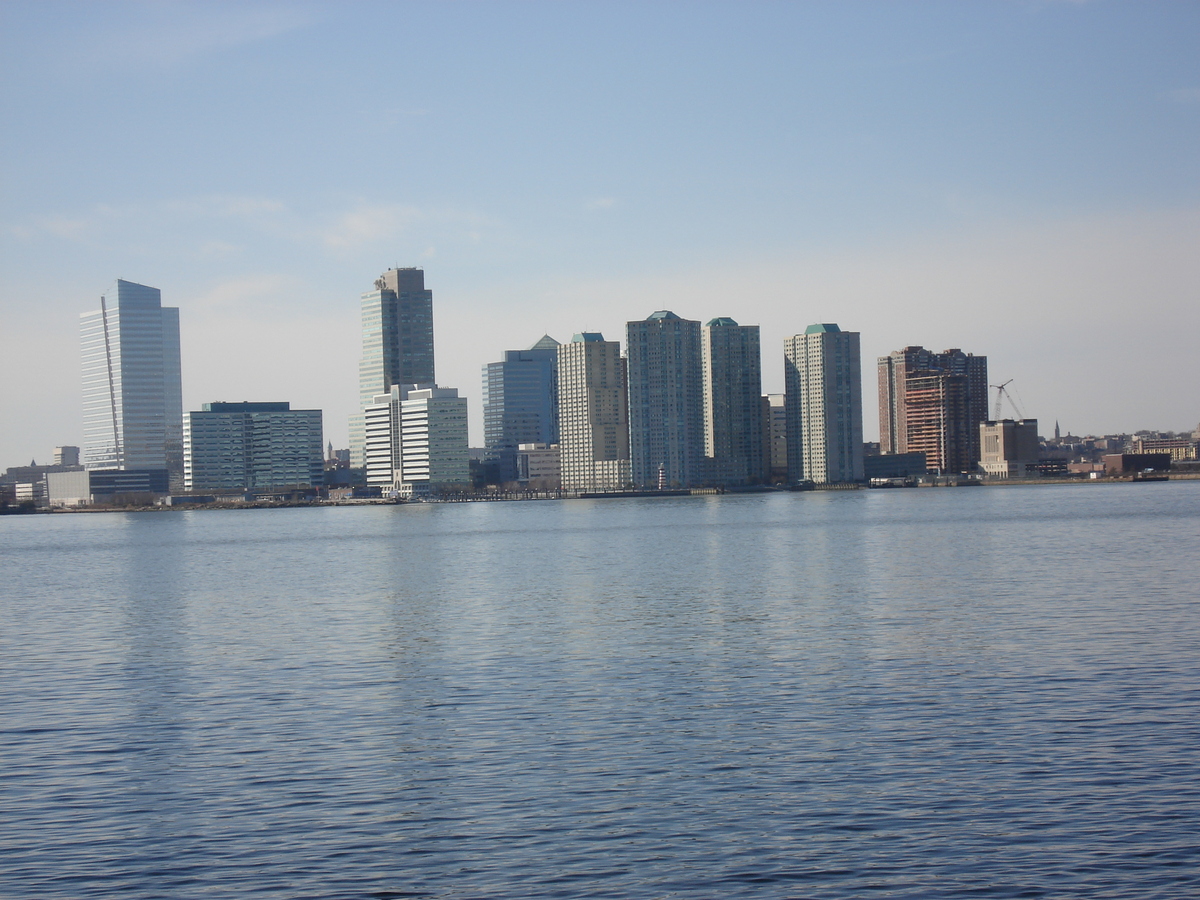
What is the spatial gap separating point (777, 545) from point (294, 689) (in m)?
84.5

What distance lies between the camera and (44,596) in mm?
87562

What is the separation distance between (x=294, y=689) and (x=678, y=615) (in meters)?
23.6

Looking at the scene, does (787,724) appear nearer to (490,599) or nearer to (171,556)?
(490,599)

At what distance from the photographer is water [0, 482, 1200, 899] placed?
23234mm

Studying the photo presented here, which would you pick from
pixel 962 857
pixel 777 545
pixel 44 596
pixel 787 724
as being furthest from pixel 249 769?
pixel 777 545

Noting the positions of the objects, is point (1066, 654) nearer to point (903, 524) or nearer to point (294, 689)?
point (294, 689)

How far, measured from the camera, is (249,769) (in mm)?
31266

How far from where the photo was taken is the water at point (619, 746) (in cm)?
2323

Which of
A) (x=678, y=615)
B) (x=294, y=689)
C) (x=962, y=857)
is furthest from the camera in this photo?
(x=678, y=615)

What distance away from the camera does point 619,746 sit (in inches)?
1277

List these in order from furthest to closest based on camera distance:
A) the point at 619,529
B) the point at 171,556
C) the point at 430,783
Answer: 1. the point at 619,529
2. the point at 171,556
3. the point at 430,783

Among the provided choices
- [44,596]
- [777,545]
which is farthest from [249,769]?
[777,545]

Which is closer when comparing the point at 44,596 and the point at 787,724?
the point at 787,724

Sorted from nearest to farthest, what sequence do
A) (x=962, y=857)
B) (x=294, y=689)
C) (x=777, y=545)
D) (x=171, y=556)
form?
(x=962, y=857), (x=294, y=689), (x=777, y=545), (x=171, y=556)
